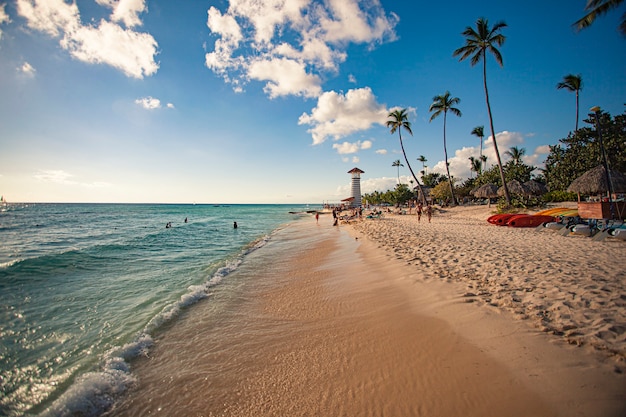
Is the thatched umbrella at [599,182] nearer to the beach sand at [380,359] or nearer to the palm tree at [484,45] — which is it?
the palm tree at [484,45]

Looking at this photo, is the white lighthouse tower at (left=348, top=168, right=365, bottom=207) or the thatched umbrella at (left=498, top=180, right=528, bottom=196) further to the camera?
the white lighthouse tower at (left=348, top=168, right=365, bottom=207)

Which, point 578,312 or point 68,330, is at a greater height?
point 578,312

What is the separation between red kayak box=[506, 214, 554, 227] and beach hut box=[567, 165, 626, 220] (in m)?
2.94

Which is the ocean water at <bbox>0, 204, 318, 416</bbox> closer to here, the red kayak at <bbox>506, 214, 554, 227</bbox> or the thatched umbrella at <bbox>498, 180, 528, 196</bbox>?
the red kayak at <bbox>506, 214, 554, 227</bbox>

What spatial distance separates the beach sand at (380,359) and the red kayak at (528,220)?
32.0 ft

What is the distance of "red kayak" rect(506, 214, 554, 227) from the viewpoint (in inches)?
539

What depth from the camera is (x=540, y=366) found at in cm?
304

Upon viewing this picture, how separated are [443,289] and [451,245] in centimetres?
→ 509

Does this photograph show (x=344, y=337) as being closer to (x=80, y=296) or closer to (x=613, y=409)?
(x=613, y=409)

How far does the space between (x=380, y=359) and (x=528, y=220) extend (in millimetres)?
15924

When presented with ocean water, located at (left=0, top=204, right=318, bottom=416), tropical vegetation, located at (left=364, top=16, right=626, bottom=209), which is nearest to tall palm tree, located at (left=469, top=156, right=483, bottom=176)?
tropical vegetation, located at (left=364, top=16, right=626, bottom=209)

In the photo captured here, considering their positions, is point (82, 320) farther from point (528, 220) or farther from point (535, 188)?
point (535, 188)

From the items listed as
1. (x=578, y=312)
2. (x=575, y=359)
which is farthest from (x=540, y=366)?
(x=578, y=312)

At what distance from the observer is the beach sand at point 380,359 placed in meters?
2.75
